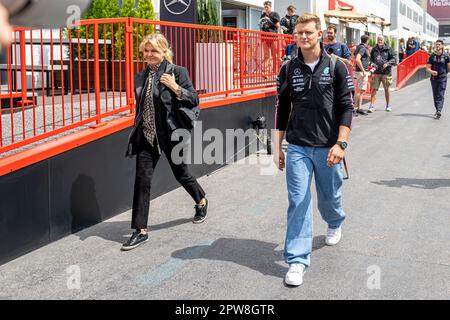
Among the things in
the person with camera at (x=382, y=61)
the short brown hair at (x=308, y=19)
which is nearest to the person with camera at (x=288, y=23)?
the person with camera at (x=382, y=61)

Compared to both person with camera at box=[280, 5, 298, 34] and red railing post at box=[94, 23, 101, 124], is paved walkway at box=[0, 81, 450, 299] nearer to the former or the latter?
red railing post at box=[94, 23, 101, 124]

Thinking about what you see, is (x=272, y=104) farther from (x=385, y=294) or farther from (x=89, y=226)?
(x=385, y=294)

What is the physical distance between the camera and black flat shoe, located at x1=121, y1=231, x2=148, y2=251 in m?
5.00

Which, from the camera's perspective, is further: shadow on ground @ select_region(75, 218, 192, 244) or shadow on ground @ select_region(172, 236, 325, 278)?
shadow on ground @ select_region(75, 218, 192, 244)

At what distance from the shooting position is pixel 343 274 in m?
4.32

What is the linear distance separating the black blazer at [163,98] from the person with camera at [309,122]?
45.1 inches

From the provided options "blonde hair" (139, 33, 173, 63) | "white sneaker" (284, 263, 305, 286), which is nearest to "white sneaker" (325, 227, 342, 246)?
"white sneaker" (284, 263, 305, 286)

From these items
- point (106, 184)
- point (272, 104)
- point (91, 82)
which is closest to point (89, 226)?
point (106, 184)

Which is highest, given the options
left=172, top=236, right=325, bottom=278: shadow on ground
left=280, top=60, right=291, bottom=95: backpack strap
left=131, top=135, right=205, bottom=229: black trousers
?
left=280, top=60, right=291, bottom=95: backpack strap

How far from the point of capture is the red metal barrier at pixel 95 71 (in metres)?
5.43

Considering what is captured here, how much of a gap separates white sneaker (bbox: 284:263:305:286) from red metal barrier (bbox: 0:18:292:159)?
2.35 metres

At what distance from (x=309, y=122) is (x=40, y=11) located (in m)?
3.29

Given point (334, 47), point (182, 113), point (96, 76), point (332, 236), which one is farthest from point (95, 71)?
point (334, 47)
